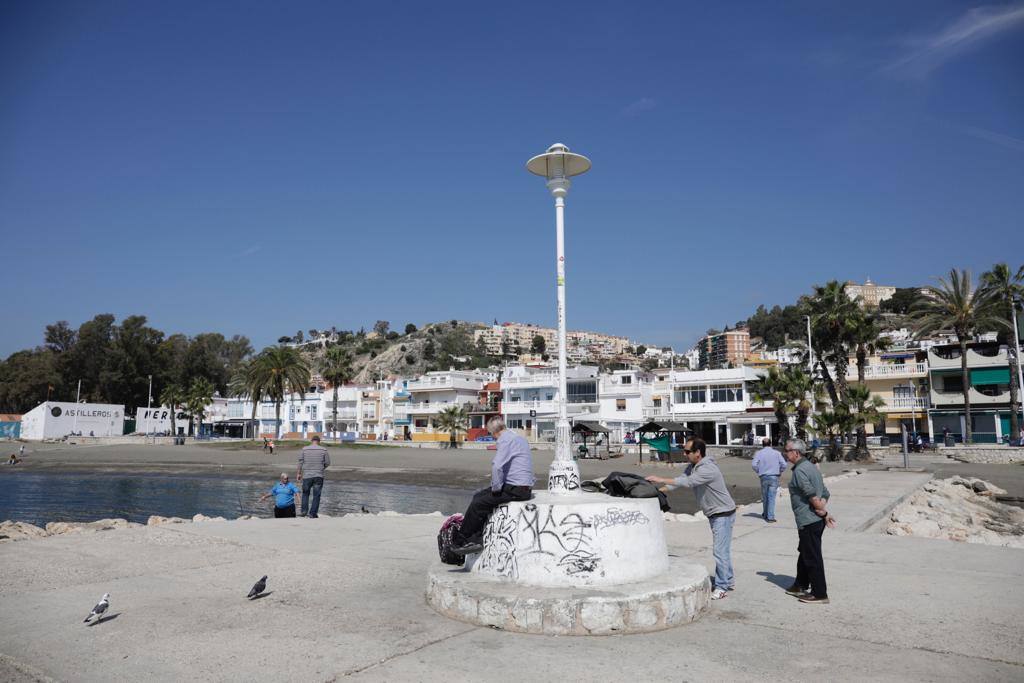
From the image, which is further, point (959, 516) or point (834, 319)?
point (834, 319)

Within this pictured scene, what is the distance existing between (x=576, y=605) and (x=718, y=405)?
53.6m

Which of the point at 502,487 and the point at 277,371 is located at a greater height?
the point at 277,371

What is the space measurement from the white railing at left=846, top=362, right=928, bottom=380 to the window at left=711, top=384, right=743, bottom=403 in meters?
8.37

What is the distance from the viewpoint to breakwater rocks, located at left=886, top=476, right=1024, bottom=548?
12.0 m

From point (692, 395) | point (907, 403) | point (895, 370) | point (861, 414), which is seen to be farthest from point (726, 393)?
point (861, 414)

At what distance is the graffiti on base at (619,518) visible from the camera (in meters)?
5.52

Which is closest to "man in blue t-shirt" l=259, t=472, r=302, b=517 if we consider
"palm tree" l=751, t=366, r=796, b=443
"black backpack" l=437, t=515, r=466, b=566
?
"black backpack" l=437, t=515, r=466, b=566

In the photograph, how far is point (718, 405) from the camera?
182 feet

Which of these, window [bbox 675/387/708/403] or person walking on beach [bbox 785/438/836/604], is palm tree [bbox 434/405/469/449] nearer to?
window [bbox 675/387/708/403]

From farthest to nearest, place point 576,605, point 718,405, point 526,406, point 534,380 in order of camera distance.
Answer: point 534,380 < point 526,406 < point 718,405 < point 576,605

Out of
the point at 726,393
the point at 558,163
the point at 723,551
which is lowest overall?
the point at 723,551

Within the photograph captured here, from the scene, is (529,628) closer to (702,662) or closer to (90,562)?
(702,662)

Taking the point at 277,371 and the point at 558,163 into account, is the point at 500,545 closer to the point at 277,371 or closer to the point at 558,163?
the point at 558,163

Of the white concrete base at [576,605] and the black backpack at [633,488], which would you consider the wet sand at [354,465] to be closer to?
the black backpack at [633,488]
